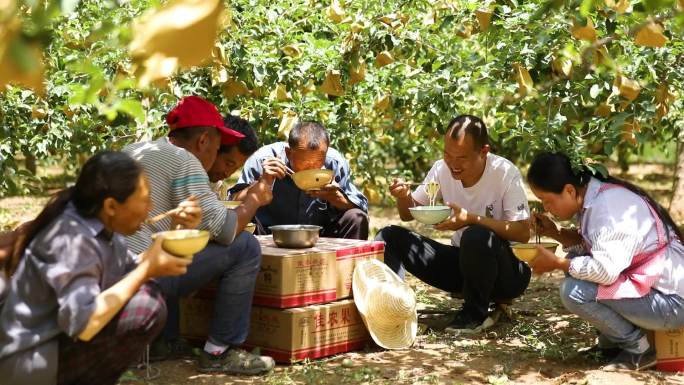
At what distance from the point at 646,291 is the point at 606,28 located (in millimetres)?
1155

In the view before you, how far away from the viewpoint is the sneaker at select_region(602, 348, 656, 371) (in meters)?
3.64

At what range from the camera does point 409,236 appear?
4535 mm

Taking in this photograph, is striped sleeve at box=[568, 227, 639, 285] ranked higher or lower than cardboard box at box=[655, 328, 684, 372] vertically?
higher

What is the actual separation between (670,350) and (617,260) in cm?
47

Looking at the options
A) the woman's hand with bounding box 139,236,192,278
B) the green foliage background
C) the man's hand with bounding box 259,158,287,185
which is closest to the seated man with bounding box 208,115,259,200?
the man's hand with bounding box 259,158,287,185

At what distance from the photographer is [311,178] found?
414 centimetres

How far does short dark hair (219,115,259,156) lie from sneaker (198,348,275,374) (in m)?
0.86

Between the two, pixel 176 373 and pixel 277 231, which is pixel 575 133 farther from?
pixel 176 373

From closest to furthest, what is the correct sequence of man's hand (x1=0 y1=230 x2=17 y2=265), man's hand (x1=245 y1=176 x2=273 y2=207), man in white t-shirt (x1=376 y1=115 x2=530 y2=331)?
man's hand (x1=0 y1=230 x2=17 y2=265), man's hand (x1=245 y1=176 x2=273 y2=207), man in white t-shirt (x1=376 y1=115 x2=530 y2=331)

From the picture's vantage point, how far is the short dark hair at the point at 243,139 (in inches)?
156

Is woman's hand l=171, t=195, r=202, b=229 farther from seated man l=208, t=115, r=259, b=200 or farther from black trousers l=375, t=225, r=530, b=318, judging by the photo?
black trousers l=375, t=225, r=530, b=318

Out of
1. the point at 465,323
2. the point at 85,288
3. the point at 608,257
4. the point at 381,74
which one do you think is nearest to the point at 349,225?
the point at 465,323

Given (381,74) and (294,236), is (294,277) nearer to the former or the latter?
(294,236)

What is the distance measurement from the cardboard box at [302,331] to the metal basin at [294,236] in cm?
27
